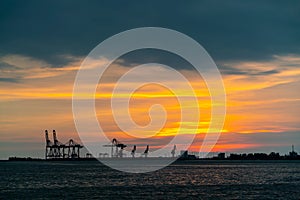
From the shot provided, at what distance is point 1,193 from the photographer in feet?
228

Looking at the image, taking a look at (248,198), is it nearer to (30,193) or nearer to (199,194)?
(199,194)

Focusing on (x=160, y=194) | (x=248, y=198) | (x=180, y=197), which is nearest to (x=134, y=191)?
(x=160, y=194)

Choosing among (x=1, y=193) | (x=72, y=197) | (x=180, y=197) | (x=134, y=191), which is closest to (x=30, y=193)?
(x=1, y=193)

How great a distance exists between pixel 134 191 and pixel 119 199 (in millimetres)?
10483

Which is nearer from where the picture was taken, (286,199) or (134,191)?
(286,199)

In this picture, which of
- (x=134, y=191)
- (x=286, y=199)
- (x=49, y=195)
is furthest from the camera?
(x=134, y=191)

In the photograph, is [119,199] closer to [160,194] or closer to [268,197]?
[160,194]

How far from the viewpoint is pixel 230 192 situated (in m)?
70.6

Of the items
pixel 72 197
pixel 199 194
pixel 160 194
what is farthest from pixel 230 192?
pixel 72 197

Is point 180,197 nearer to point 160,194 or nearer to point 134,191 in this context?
point 160,194

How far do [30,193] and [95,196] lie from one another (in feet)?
34.9

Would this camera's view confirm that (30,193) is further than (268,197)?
Yes

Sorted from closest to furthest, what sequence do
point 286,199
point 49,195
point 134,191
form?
point 286,199 → point 49,195 → point 134,191

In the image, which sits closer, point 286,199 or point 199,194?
point 286,199
